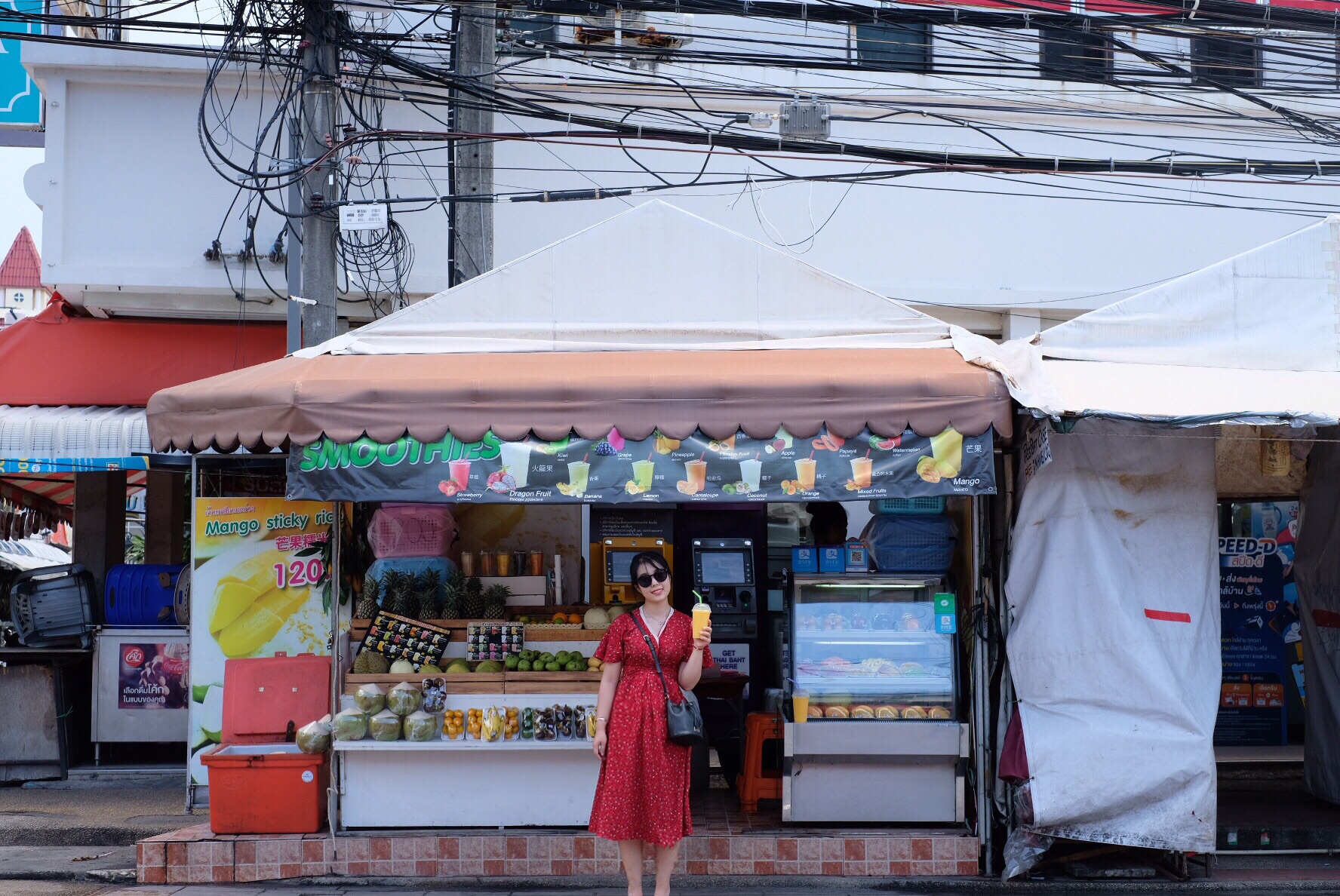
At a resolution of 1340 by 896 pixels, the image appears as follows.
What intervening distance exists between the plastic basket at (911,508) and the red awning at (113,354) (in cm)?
590

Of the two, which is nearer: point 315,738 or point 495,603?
point 315,738

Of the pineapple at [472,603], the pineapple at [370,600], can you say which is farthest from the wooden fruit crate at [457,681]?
the pineapple at [472,603]

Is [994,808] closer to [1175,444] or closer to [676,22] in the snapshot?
[1175,444]

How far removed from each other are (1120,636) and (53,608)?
311 inches

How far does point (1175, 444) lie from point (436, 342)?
4.03 meters

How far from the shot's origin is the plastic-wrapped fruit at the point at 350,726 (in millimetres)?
6309

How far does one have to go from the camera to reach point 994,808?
6.29m

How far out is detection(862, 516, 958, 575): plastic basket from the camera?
6.72 m

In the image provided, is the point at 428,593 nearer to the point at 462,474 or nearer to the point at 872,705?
the point at 462,474

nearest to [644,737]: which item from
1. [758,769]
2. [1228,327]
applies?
[758,769]

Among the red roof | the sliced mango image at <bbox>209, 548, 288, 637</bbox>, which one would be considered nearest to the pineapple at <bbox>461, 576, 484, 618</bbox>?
the sliced mango image at <bbox>209, 548, 288, 637</bbox>

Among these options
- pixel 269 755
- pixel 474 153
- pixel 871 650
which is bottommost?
pixel 269 755

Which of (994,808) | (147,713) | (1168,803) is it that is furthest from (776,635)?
(147,713)

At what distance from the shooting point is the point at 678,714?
17.5 ft
